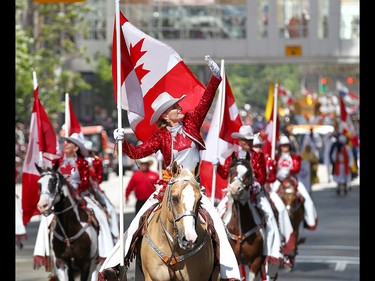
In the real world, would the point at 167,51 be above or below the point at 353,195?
above

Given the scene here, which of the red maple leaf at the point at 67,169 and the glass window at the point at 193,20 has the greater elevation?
the glass window at the point at 193,20

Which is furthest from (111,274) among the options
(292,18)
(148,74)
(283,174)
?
(292,18)

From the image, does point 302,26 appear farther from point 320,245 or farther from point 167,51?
point 167,51

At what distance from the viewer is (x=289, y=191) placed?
25.0 metres

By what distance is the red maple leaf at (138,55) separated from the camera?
16.2 m

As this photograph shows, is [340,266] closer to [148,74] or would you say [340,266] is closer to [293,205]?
[293,205]

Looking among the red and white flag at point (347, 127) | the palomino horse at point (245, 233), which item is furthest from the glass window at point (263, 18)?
the palomino horse at point (245, 233)

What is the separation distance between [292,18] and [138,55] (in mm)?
44010

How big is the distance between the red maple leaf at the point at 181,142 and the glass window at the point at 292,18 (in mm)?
44803

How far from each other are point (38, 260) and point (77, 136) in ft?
6.64

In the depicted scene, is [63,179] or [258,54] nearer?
[63,179]

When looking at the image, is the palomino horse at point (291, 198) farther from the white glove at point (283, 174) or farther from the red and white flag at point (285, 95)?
the red and white flag at point (285, 95)
